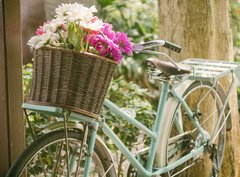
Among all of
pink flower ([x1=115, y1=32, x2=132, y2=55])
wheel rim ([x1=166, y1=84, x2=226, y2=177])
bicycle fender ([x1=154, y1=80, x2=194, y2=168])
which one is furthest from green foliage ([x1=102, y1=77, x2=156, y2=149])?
pink flower ([x1=115, y1=32, x2=132, y2=55])

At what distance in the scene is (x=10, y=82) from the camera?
3.69 m

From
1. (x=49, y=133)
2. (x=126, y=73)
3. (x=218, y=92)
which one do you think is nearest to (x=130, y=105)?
(x=218, y=92)

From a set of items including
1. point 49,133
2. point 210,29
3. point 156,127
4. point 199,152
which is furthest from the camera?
point 210,29

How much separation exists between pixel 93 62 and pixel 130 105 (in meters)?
2.00

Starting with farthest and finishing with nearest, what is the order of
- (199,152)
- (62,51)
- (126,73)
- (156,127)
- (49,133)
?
(126,73) → (199,152) → (156,127) → (49,133) → (62,51)

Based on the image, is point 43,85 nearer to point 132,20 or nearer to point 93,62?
point 93,62

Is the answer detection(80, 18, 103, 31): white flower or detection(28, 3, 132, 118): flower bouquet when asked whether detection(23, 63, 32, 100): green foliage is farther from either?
detection(80, 18, 103, 31): white flower

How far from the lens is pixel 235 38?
9250mm

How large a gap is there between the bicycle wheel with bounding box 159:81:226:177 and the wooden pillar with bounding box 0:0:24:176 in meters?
1.02

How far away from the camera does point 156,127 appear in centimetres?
404

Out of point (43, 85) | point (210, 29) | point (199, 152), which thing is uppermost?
point (210, 29)

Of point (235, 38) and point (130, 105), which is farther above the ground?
point (235, 38)

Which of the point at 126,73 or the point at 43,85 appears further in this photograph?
the point at 126,73

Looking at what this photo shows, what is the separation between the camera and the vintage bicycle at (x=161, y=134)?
3.33 m
